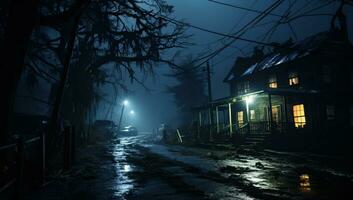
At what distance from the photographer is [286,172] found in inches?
386

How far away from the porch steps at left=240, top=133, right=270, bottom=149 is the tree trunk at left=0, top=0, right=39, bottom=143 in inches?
600

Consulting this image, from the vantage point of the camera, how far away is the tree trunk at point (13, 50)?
805 cm

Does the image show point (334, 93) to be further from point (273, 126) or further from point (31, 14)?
point (31, 14)

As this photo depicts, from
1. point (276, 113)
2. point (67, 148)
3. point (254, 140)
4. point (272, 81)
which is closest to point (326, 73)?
point (272, 81)

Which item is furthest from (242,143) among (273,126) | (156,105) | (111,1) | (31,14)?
(156,105)

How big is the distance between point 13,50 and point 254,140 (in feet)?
57.1

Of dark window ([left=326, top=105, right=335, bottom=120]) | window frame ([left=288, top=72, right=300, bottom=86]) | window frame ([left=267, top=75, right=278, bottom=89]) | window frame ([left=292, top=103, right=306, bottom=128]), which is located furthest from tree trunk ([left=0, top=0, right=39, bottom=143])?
window frame ([left=267, top=75, right=278, bottom=89])

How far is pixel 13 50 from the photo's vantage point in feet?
26.4

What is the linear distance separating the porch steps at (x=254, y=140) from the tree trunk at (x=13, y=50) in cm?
1524

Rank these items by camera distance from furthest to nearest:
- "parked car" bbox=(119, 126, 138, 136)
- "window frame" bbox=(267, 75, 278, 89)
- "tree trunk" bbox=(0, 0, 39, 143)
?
"parked car" bbox=(119, 126, 138, 136), "window frame" bbox=(267, 75, 278, 89), "tree trunk" bbox=(0, 0, 39, 143)

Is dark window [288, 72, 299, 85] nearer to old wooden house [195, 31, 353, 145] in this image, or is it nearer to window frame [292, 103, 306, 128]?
old wooden house [195, 31, 353, 145]

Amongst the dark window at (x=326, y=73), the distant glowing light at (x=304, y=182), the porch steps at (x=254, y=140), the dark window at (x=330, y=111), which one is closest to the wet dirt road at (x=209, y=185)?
the distant glowing light at (x=304, y=182)

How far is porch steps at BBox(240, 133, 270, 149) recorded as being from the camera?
20.4 meters

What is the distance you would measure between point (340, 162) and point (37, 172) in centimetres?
1105
